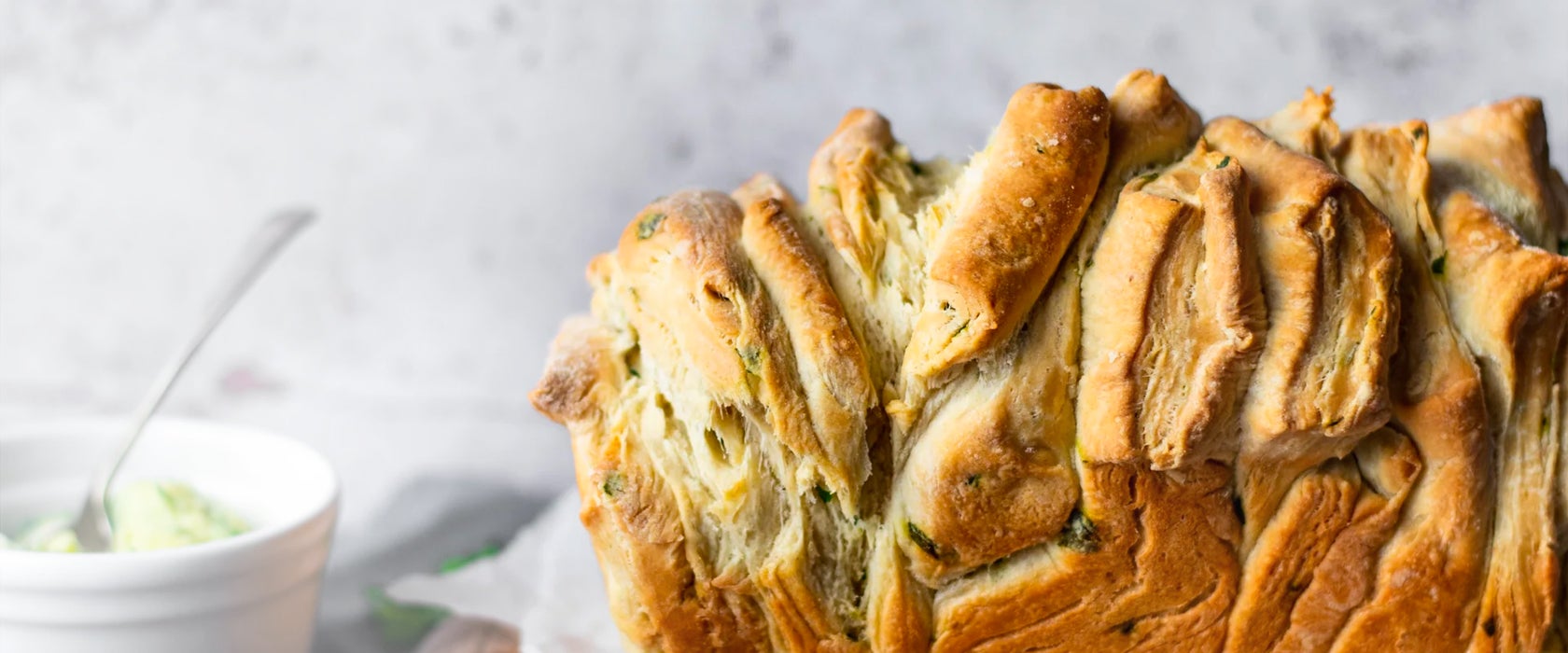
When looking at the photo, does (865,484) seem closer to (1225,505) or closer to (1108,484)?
(1108,484)

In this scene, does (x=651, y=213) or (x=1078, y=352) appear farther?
(x=651, y=213)

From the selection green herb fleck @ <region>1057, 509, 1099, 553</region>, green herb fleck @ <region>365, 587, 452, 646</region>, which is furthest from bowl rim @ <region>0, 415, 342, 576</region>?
green herb fleck @ <region>1057, 509, 1099, 553</region>

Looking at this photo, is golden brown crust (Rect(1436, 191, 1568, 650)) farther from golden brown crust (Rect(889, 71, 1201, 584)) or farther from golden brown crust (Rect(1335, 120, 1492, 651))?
golden brown crust (Rect(889, 71, 1201, 584))

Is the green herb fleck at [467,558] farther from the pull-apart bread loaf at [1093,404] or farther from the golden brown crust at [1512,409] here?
the golden brown crust at [1512,409]

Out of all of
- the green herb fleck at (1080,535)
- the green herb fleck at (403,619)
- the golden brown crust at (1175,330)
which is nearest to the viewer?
the golden brown crust at (1175,330)

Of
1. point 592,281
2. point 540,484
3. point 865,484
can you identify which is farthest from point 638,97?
point 865,484

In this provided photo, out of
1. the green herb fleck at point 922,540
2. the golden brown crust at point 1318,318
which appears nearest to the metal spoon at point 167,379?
the green herb fleck at point 922,540

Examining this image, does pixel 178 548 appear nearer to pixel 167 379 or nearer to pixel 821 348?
pixel 167 379
